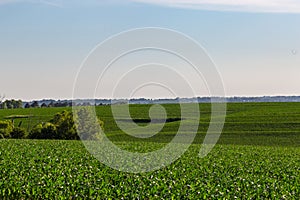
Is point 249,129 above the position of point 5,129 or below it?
below

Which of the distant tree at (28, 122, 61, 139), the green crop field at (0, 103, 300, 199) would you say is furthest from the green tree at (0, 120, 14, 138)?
the green crop field at (0, 103, 300, 199)

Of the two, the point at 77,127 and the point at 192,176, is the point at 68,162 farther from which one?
the point at 77,127

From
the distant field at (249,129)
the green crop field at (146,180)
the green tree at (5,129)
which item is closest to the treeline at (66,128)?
the green tree at (5,129)

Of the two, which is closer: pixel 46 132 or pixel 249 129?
pixel 46 132

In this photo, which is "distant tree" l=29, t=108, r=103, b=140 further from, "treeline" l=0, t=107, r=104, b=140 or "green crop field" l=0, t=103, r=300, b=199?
"green crop field" l=0, t=103, r=300, b=199

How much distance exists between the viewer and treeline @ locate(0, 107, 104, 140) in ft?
140

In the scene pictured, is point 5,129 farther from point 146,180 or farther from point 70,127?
point 146,180

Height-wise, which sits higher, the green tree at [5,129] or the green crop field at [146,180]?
the green tree at [5,129]

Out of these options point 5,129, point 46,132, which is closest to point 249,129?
point 46,132

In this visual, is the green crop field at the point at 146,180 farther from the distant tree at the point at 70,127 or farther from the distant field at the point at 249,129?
the distant field at the point at 249,129

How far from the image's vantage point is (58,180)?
609 inches

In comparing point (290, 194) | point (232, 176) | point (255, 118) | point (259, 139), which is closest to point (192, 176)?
point (232, 176)

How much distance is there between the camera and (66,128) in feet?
153

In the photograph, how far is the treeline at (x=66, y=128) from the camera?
42625 mm
